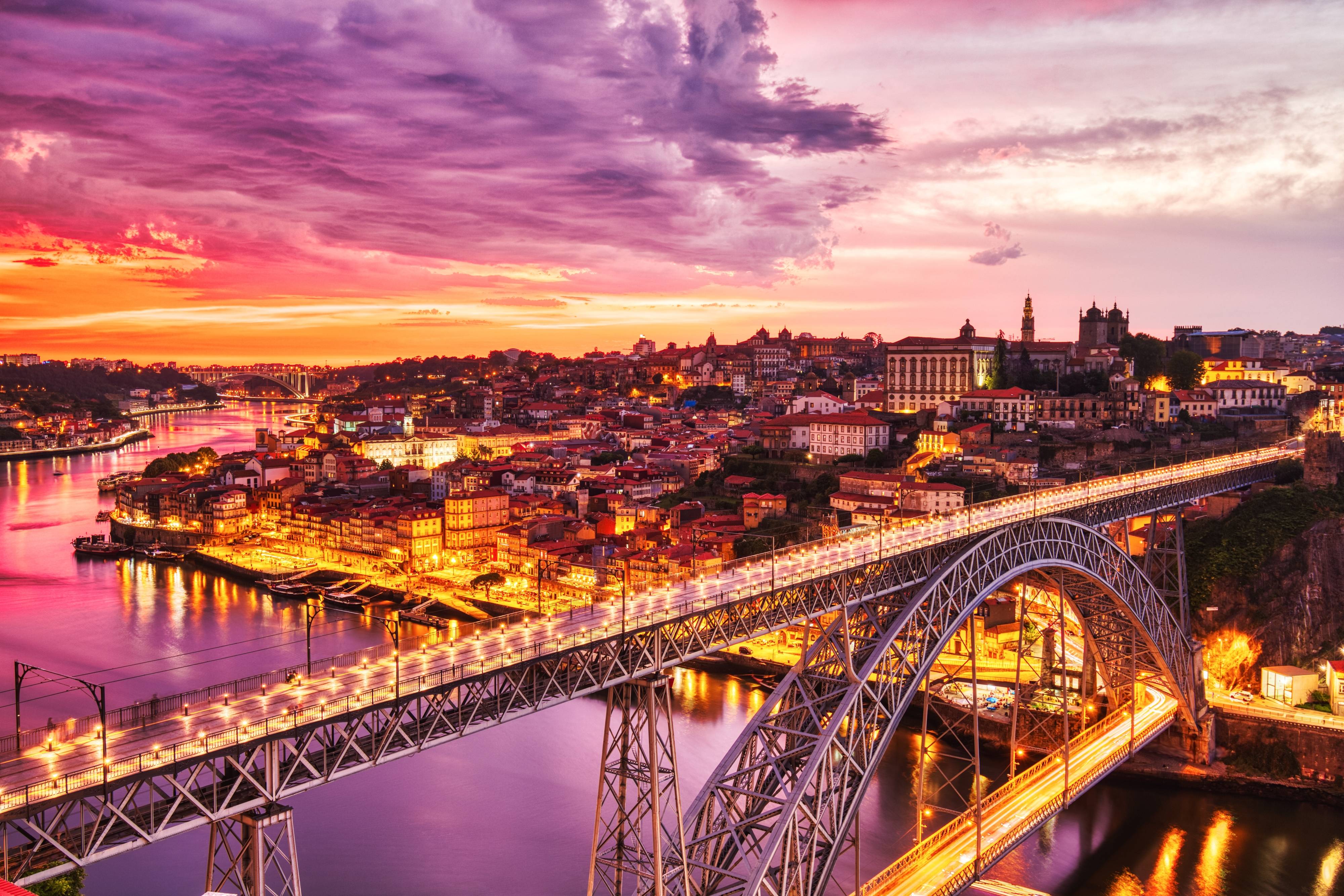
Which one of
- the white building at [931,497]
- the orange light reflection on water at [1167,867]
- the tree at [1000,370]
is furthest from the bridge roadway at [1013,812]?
the tree at [1000,370]

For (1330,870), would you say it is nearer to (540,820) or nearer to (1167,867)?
(1167,867)

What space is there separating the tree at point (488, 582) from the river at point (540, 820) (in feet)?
17.4

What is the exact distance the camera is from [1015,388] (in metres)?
36.0

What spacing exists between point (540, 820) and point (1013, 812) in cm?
654

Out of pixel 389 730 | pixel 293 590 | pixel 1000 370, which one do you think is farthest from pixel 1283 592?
pixel 293 590

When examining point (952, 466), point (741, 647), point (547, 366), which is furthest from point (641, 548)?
point (547, 366)

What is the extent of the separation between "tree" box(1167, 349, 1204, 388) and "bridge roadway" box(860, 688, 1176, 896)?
85.2 feet

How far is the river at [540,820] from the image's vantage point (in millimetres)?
13055

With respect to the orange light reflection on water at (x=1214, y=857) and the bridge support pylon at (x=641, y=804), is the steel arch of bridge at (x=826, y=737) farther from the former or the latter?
the orange light reflection on water at (x=1214, y=857)

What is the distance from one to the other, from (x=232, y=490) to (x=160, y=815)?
1388 inches

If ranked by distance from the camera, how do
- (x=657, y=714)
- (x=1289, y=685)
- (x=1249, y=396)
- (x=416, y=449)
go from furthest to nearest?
(x=416, y=449)
(x=1249, y=396)
(x=1289, y=685)
(x=657, y=714)

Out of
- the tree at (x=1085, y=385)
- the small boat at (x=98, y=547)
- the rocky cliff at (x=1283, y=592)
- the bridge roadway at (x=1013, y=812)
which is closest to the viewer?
the bridge roadway at (x=1013, y=812)

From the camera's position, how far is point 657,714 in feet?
30.4

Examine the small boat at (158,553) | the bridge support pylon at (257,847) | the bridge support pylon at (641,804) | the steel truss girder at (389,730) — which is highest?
the steel truss girder at (389,730)
